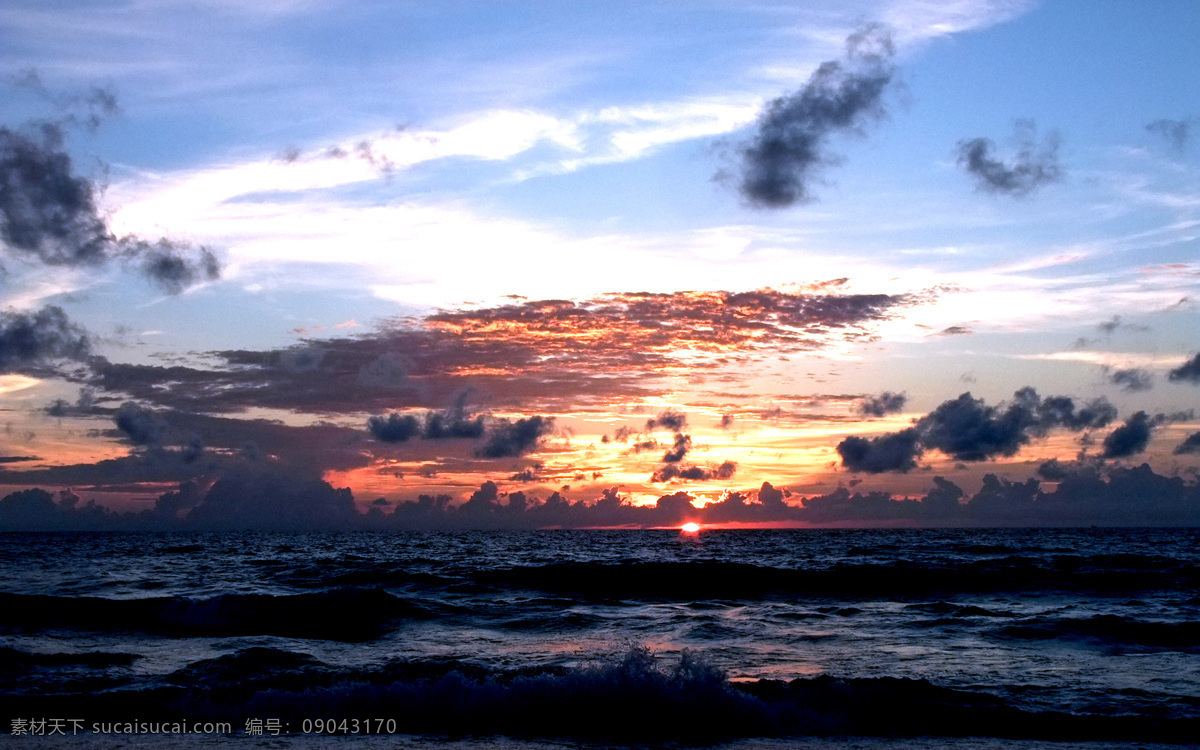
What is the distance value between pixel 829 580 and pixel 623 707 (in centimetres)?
2375

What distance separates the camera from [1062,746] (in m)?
12.4

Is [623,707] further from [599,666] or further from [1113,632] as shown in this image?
[1113,632]

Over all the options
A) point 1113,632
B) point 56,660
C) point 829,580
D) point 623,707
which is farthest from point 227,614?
point 1113,632

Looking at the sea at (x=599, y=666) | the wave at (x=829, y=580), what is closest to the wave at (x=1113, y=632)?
the sea at (x=599, y=666)

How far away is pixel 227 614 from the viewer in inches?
1016

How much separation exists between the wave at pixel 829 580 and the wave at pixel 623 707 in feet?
56.7

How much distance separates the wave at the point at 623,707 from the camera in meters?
13.4

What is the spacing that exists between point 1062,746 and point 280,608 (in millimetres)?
22825

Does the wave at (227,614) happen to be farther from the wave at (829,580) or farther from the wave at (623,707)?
the wave at (829,580)

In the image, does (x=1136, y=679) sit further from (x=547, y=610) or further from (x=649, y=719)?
(x=547, y=610)

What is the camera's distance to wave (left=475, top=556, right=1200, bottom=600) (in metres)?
32.8

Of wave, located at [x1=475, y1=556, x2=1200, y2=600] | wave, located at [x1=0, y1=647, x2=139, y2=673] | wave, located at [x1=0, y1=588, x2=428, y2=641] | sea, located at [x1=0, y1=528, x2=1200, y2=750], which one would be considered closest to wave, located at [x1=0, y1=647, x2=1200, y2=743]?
sea, located at [x1=0, y1=528, x2=1200, y2=750]

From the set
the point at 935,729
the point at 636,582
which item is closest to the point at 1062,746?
the point at 935,729

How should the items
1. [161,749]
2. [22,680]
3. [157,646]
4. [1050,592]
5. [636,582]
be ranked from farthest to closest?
[636,582]
[1050,592]
[157,646]
[22,680]
[161,749]
